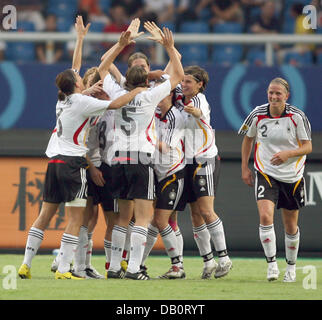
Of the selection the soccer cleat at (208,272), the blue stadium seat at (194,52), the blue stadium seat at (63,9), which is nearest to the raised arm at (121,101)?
the soccer cleat at (208,272)

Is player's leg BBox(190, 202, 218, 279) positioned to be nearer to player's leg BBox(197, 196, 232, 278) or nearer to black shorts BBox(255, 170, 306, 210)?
player's leg BBox(197, 196, 232, 278)

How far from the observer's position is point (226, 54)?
45.6 ft

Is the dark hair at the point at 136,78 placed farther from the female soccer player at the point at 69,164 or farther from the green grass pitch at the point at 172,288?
the green grass pitch at the point at 172,288

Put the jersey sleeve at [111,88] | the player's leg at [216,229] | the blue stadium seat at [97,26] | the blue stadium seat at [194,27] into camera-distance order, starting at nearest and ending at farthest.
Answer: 1. the jersey sleeve at [111,88]
2. the player's leg at [216,229]
3. the blue stadium seat at [97,26]
4. the blue stadium seat at [194,27]

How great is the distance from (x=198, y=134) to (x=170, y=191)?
2.37ft

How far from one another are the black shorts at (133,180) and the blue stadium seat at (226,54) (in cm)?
487

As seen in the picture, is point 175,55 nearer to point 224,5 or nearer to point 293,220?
point 293,220

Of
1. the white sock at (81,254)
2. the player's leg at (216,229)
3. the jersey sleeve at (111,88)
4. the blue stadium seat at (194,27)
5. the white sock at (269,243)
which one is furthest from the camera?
the blue stadium seat at (194,27)

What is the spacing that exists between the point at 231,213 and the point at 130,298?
4878mm

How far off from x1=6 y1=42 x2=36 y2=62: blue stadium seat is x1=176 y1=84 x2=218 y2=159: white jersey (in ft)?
14.4

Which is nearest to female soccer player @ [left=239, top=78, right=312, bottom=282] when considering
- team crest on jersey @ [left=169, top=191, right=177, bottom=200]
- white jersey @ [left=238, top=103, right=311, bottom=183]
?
white jersey @ [left=238, top=103, right=311, bottom=183]

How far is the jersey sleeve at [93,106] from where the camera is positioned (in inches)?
354

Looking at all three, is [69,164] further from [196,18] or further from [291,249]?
[196,18]
